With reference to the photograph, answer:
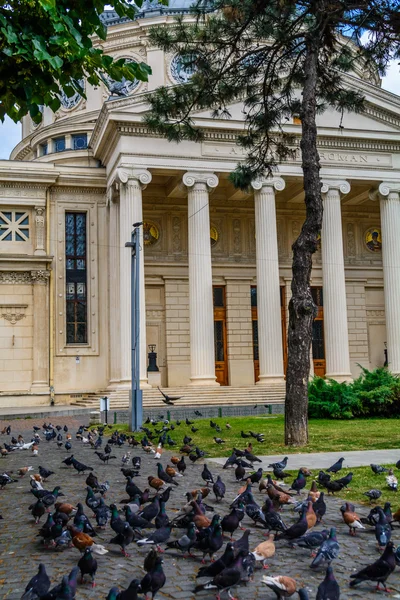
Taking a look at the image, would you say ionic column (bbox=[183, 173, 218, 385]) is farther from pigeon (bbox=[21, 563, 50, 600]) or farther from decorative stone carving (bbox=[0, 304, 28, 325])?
pigeon (bbox=[21, 563, 50, 600])

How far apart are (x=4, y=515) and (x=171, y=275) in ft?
86.2

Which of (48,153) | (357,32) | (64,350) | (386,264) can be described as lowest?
(64,350)

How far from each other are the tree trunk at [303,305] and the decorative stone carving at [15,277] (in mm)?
19964

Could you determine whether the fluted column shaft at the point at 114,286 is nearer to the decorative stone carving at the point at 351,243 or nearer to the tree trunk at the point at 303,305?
the decorative stone carving at the point at 351,243

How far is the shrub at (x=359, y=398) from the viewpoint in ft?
70.2

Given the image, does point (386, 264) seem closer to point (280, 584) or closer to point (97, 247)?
point (97, 247)

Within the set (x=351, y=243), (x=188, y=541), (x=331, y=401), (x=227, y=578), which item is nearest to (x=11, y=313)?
(x=331, y=401)

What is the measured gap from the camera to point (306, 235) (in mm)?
14672

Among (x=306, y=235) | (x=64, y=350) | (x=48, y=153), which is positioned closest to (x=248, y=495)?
(x=306, y=235)

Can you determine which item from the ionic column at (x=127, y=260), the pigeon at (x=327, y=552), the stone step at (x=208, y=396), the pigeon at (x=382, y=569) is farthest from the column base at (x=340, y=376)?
the pigeon at (x=382, y=569)

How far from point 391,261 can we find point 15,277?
55.4ft

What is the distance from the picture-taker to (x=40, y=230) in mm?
32625

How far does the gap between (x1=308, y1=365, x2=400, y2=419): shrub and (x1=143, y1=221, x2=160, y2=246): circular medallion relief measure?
1428 cm

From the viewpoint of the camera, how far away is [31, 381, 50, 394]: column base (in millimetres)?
31438
